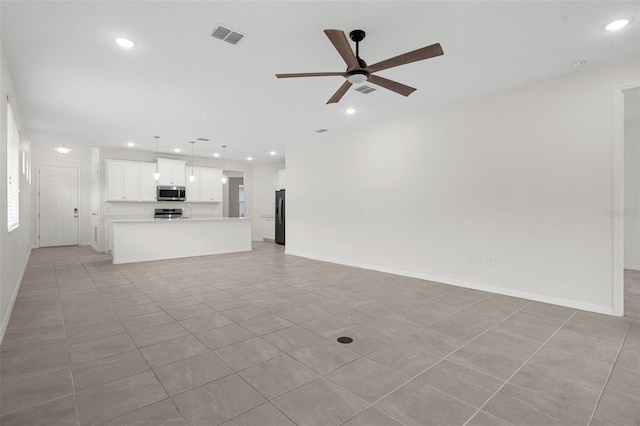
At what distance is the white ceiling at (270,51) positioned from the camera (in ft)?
8.58

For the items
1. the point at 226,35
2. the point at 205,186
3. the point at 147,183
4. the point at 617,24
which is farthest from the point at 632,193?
the point at 147,183

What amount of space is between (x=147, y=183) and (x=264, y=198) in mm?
3890

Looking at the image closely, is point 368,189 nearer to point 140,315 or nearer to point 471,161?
point 471,161

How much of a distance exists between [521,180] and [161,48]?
4.62 metres

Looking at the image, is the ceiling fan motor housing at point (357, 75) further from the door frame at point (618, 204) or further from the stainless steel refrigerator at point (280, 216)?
the stainless steel refrigerator at point (280, 216)

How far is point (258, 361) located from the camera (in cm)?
244

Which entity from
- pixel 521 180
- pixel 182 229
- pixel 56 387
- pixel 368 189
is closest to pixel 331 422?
pixel 56 387

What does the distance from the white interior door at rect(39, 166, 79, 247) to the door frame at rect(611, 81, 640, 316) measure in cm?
1227

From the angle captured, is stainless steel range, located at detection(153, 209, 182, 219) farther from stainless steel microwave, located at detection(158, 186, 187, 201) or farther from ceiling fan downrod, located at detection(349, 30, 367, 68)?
ceiling fan downrod, located at detection(349, 30, 367, 68)

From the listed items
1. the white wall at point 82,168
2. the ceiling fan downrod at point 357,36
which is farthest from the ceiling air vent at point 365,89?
the white wall at point 82,168

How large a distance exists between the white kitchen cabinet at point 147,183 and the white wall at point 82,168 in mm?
1892

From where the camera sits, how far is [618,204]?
136 inches

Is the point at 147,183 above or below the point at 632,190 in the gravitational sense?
above

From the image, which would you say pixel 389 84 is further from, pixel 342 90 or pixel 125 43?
pixel 125 43
